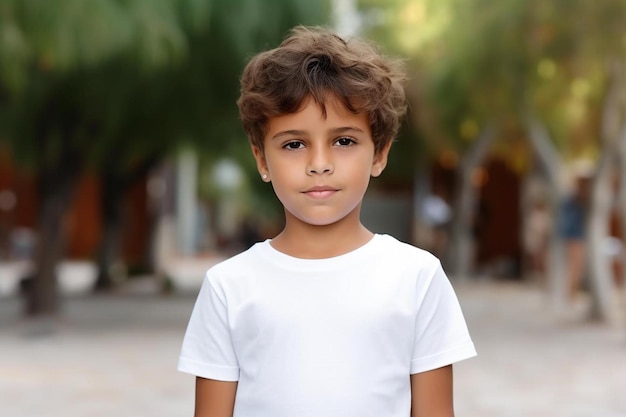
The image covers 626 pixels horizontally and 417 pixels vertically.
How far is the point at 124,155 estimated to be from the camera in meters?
16.9

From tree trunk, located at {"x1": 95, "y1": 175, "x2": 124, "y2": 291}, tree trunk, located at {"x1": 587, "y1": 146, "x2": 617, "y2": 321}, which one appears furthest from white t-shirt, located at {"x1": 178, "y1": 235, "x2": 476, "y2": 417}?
tree trunk, located at {"x1": 95, "y1": 175, "x2": 124, "y2": 291}

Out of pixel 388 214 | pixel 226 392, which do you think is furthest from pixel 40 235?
pixel 388 214

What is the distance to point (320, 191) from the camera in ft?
7.21

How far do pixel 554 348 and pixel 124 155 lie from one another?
770 centimetres

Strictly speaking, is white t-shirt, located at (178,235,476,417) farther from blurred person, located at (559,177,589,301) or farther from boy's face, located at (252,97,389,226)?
blurred person, located at (559,177,589,301)

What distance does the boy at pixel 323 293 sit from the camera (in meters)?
2.18

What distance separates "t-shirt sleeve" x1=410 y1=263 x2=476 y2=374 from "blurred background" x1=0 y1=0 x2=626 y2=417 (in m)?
5.29

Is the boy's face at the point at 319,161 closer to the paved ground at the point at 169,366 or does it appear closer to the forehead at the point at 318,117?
the forehead at the point at 318,117

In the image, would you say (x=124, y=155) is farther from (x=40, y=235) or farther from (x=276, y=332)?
(x=276, y=332)

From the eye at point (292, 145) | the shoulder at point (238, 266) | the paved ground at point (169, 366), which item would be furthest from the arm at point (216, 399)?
the paved ground at point (169, 366)

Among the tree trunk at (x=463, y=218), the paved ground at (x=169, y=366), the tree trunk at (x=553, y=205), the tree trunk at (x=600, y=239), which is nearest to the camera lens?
the paved ground at (x=169, y=366)

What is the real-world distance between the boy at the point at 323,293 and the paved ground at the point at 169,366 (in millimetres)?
5172

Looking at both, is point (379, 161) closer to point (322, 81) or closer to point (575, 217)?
point (322, 81)

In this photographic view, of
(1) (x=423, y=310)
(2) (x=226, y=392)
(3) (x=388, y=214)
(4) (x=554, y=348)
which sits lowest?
(2) (x=226, y=392)
